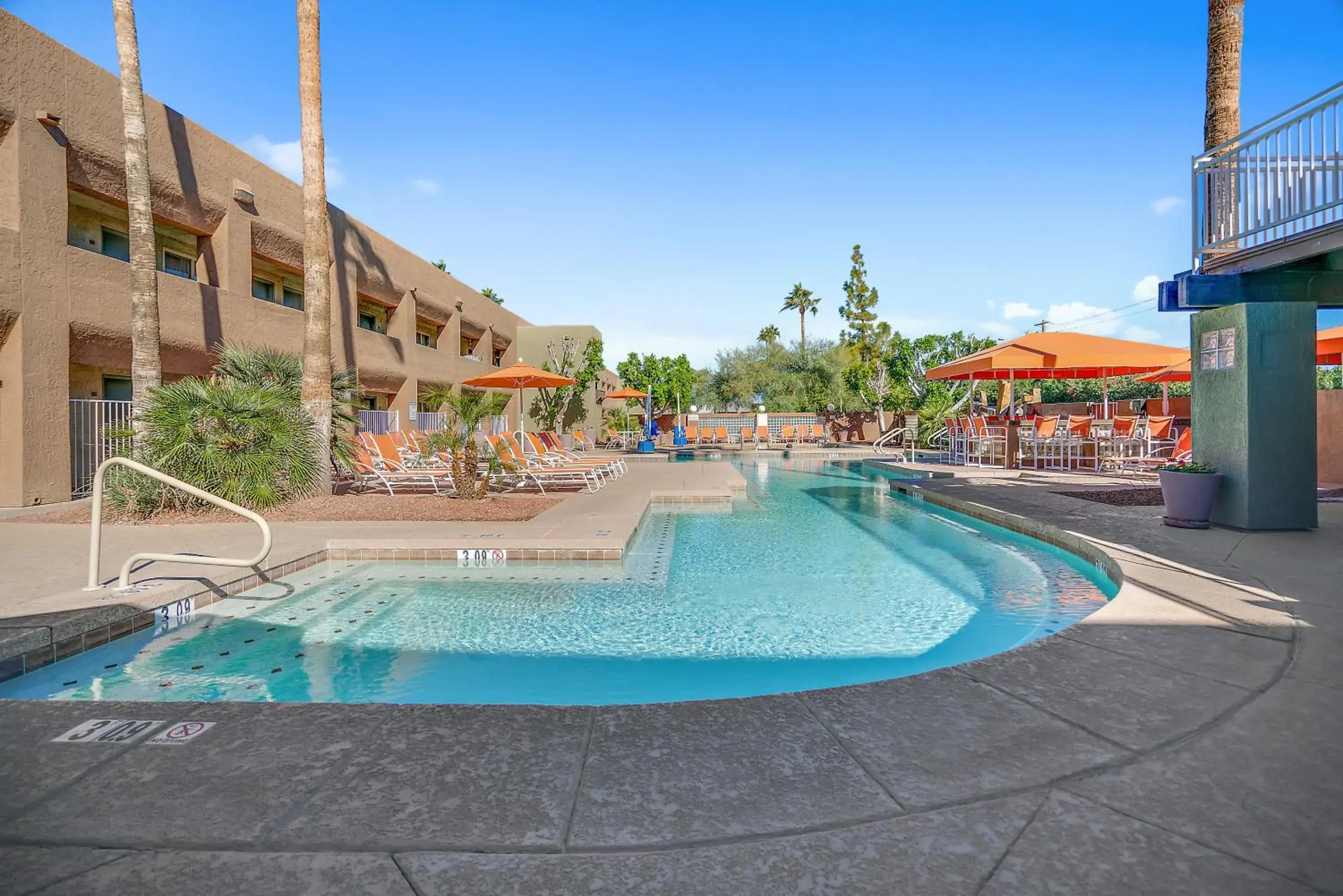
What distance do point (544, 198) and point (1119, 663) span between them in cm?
1811

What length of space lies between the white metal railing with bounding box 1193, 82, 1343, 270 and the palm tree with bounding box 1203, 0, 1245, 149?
1269 millimetres

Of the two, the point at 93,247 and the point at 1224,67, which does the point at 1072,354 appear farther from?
the point at 93,247

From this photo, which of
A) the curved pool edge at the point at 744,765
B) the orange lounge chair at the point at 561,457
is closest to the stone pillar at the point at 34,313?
the orange lounge chair at the point at 561,457

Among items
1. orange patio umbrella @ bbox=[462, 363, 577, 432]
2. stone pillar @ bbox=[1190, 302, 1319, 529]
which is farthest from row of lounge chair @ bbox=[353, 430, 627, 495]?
stone pillar @ bbox=[1190, 302, 1319, 529]

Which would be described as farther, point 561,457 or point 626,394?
point 626,394

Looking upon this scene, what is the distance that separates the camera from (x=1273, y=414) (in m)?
6.22

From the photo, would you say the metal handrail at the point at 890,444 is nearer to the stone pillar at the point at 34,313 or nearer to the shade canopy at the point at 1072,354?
the shade canopy at the point at 1072,354

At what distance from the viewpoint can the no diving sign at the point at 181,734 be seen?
88.0 inches

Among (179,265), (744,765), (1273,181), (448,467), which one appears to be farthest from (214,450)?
(1273,181)

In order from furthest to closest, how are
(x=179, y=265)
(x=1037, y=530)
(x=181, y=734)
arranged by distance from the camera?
(x=179, y=265) < (x=1037, y=530) < (x=181, y=734)

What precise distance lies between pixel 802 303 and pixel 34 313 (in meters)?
47.0

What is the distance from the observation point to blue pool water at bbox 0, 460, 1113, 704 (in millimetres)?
3715

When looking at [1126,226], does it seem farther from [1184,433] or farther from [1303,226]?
[1303,226]

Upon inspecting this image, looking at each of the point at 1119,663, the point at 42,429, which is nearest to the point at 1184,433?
the point at 1119,663
